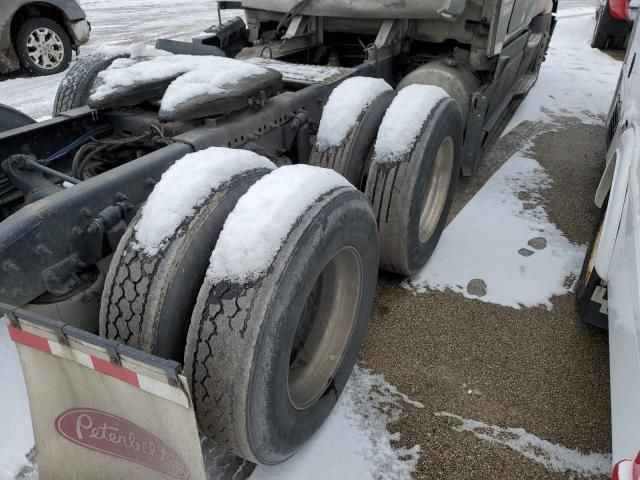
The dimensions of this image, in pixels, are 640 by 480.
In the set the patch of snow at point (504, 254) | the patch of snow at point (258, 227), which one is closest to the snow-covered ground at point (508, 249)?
the patch of snow at point (504, 254)

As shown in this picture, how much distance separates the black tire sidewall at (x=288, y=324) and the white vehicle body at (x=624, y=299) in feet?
3.13

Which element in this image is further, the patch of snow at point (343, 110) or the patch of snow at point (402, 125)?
the patch of snow at point (343, 110)

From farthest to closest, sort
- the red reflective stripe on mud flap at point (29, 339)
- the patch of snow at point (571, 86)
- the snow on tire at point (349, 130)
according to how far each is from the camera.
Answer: the patch of snow at point (571, 86) → the snow on tire at point (349, 130) → the red reflective stripe on mud flap at point (29, 339)

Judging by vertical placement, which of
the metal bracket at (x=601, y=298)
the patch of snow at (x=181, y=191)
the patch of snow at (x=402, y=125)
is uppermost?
the patch of snow at (x=181, y=191)

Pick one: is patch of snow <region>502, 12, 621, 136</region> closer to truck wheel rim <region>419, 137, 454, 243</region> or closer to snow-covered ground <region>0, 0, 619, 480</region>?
snow-covered ground <region>0, 0, 619, 480</region>

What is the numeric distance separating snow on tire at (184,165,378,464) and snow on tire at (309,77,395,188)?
2.98 ft

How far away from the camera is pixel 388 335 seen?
9.34 feet

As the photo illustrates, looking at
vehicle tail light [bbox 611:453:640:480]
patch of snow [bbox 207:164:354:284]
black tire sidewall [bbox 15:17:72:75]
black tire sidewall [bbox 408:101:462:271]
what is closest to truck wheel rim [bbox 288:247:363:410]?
patch of snow [bbox 207:164:354:284]

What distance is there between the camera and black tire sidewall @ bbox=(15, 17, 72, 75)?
7758 millimetres

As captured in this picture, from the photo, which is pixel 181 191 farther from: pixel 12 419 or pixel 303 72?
pixel 303 72

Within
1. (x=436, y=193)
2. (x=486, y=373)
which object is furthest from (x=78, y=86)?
(x=486, y=373)

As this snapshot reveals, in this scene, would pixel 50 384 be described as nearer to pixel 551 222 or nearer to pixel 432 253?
pixel 432 253

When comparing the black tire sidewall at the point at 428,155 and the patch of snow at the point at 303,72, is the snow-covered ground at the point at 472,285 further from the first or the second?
the patch of snow at the point at 303,72

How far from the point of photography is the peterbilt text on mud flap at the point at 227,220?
1.58 m
